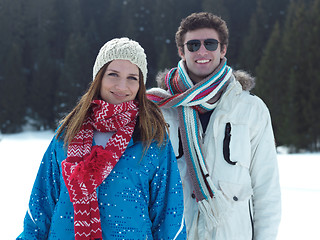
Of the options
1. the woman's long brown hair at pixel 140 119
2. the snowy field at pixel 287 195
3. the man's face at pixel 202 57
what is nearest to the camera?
the woman's long brown hair at pixel 140 119

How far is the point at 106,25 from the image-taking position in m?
29.2

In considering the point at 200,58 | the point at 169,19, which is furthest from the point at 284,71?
the point at 200,58

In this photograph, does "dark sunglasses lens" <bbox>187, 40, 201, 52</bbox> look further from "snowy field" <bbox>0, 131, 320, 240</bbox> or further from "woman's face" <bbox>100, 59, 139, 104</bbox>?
"snowy field" <bbox>0, 131, 320, 240</bbox>

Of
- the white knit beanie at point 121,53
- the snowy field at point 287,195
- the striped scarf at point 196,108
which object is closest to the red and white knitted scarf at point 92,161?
the white knit beanie at point 121,53

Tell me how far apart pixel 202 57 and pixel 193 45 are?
0.09 metres

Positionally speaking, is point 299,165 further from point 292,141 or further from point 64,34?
point 64,34

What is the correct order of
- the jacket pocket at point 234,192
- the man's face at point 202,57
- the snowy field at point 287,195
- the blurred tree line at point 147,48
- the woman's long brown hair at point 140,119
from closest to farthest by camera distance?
the woman's long brown hair at point 140,119, the jacket pocket at point 234,192, the man's face at point 202,57, the snowy field at point 287,195, the blurred tree line at point 147,48

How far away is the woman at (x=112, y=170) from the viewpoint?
5.03 feet

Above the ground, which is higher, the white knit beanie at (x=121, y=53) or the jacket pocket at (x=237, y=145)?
the white knit beanie at (x=121, y=53)

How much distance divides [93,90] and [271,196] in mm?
1145

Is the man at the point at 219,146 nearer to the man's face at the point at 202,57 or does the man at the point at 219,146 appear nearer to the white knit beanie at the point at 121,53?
the man's face at the point at 202,57

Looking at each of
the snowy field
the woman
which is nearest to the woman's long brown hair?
the woman

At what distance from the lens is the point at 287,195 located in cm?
568

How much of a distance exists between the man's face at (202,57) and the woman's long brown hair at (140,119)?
582mm
